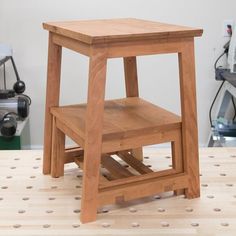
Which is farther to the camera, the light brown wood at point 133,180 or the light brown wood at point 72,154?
the light brown wood at point 72,154

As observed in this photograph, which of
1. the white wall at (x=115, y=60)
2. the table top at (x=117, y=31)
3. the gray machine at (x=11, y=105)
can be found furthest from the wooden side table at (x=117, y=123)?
the white wall at (x=115, y=60)

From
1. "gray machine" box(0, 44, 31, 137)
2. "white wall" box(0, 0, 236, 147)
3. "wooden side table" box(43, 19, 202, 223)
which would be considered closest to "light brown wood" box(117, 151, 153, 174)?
"wooden side table" box(43, 19, 202, 223)

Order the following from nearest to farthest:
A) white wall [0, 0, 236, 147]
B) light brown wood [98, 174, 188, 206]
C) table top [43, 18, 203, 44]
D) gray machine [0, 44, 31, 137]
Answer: table top [43, 18, 203, 44], light brown wood [98, 174, 188, 206], gray machine [0, 44, 31, 137], white wall [0, 0, 236, 147]

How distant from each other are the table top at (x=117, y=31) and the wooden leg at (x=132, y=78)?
191mm

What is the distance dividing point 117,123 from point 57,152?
0.80ft

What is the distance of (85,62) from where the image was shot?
110 inches

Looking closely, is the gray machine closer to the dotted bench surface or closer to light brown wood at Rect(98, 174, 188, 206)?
the dotted bench surface

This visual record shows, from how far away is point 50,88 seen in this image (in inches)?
48.3

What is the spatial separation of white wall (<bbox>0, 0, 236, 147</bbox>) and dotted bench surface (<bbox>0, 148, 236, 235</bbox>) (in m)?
1.51

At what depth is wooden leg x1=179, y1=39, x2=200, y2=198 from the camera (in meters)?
1.03

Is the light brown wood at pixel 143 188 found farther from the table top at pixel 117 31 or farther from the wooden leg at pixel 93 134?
the table top at pixel 117 31

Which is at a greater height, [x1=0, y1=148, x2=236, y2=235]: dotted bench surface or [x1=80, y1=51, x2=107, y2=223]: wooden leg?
[x1=80, y1=51, x2=107, y2=223]: wooden leg

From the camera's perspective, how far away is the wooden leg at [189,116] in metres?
1.03

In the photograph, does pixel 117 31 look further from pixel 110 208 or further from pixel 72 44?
pixel 110 208
